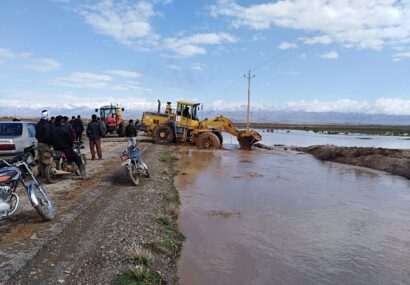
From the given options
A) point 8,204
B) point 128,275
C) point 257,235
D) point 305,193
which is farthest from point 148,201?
point 305,193

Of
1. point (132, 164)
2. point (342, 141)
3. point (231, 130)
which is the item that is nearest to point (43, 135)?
point (132, 164)

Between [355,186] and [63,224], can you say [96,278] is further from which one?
[355,186]

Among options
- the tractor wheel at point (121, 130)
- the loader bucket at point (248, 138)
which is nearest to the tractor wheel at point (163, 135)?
the loader bucket at point (248, 138)

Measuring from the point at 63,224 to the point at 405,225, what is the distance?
8.15 m

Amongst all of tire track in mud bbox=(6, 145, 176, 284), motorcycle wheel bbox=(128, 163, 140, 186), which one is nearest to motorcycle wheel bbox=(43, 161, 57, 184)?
tire track in mud bbox=(6, 145, 176, 284)

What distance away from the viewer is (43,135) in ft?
34.1

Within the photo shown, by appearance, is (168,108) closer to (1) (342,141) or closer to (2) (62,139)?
(2) (62,139)

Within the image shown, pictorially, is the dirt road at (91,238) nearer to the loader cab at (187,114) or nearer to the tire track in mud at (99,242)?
the tire track in mud at (99,242)

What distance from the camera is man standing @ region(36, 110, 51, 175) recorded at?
1038 centimetres

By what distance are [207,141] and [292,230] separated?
59.1ft

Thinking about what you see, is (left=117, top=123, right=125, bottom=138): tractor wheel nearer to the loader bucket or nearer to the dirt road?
the loader bucket

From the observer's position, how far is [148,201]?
933 cm

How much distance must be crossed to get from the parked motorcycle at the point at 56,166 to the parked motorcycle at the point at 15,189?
3274mm

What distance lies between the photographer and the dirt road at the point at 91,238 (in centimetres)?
501
